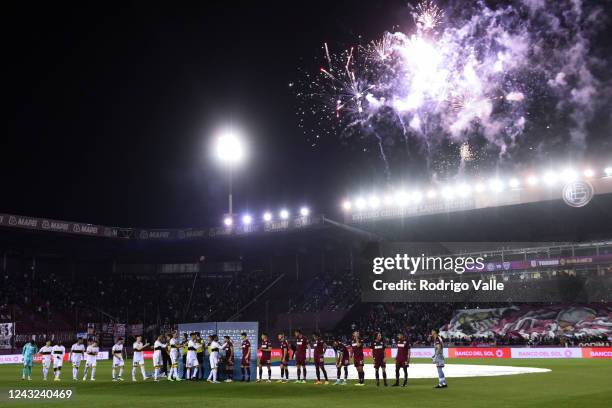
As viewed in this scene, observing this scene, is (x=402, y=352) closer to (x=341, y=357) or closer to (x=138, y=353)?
(x=341, y=357)

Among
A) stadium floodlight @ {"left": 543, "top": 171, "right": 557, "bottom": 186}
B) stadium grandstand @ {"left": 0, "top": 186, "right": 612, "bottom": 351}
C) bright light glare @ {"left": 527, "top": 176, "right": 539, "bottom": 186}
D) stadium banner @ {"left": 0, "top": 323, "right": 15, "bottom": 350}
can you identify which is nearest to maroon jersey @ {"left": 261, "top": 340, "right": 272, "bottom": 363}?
stadium grandstand @ {"left": 0, "top": 186, "right": 612, "bottom": 351}

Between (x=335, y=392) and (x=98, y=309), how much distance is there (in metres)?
53.4

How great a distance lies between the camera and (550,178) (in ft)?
178

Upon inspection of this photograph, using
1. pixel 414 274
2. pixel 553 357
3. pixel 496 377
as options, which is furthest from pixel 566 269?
pixel 496 377

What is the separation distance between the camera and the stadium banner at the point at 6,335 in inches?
2318

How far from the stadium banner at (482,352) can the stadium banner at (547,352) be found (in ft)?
2.08

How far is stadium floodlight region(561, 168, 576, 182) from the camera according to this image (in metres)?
53.0

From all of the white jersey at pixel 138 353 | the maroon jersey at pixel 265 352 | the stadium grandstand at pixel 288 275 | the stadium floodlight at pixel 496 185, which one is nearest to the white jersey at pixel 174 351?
the white jersey at pixel 138 353

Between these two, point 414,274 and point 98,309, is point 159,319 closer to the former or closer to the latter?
point 98,309

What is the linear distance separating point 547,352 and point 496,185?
1433cm

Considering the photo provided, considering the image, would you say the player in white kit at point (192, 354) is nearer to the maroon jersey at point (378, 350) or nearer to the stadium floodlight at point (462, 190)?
the maroon jersey at point (378, 350)

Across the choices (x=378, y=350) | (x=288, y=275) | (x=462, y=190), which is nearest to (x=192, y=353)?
(x=378, y=350)

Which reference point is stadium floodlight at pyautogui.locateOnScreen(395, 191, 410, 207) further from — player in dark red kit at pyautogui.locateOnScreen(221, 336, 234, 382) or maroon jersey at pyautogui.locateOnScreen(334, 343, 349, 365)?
maroon jersey at pyautogui.locateOnScreen(334, 343, 349, 365)

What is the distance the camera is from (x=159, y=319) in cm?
7181
